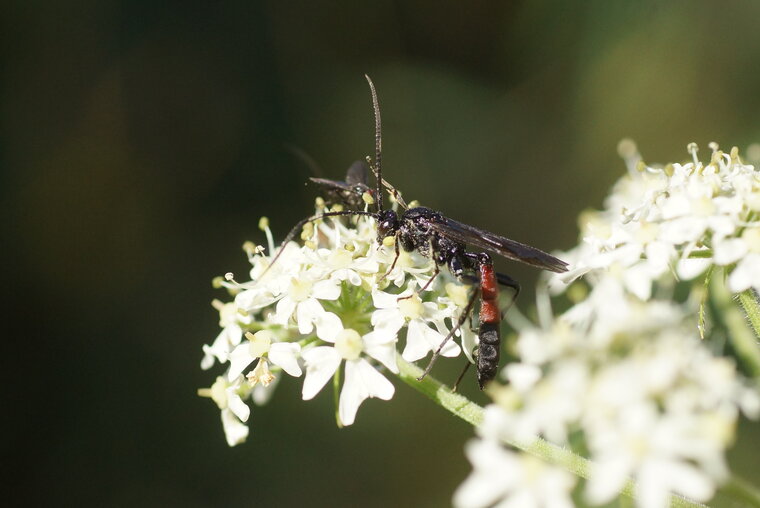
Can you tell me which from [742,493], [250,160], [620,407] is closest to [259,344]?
[620,407]

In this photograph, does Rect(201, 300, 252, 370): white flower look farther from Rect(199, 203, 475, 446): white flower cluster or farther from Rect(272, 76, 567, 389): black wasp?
Rect(272, 76, 567, 389): black wasp

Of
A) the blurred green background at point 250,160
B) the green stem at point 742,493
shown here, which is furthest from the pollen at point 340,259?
the blurred green background at point 250,160

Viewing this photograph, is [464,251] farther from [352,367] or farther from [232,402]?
[232,402]

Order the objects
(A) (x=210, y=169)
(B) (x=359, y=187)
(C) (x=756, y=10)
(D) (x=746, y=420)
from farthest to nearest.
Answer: (A) (x=210, y=169) → (C) (x=756, y=10) → (D) (x=746, y=420) → (B) (x=359, y=187)

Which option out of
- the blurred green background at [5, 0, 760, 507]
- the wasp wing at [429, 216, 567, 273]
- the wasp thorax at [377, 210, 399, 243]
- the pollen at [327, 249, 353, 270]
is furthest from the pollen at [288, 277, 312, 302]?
the blurred green background at [5, 0, 760, 507]

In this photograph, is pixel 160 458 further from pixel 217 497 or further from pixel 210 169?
pixel 210 169

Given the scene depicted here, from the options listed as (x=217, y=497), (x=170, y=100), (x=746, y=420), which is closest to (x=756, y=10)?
(x=746, y=420)
